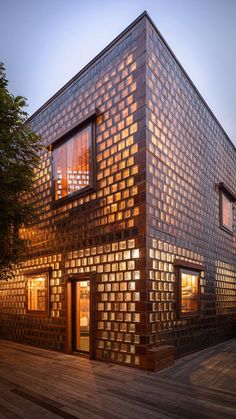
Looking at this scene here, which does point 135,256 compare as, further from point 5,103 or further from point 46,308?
point 5,103

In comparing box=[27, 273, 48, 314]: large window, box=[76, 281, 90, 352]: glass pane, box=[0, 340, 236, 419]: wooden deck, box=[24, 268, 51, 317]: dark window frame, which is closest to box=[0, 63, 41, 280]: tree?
box=[24, 268, 51, 317]: dark window frame

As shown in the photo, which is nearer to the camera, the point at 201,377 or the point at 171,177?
the point at 201,377

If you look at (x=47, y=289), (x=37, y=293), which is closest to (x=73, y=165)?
(x=47, y=289)

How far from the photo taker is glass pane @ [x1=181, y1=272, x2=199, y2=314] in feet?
29.5

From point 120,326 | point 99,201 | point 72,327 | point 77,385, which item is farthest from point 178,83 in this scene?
point 77,385

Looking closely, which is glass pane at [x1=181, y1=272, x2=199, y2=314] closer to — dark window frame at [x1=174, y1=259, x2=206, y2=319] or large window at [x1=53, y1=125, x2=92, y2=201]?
dark window frame at [x1=174, y1=259, x2=206, y2=319]

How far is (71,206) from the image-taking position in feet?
32.6

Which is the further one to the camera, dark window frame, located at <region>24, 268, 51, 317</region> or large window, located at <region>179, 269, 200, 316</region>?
dark window frame, located at <region>24, 268, 51, 317</region>

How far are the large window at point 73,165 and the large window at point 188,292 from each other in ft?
12.0

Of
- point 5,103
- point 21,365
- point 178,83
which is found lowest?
point 21,365

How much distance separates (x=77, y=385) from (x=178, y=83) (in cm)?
848

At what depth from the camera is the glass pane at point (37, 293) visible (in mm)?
10648

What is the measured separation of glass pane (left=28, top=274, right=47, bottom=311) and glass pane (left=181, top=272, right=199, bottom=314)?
4.39 m

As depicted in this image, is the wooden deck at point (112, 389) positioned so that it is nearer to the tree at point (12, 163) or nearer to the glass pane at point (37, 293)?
the glass pane at point (37, 293)
